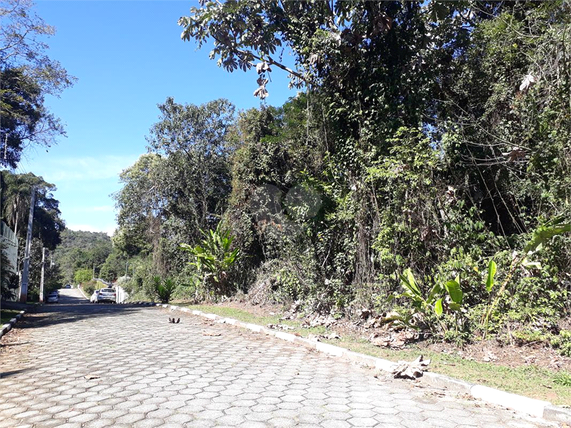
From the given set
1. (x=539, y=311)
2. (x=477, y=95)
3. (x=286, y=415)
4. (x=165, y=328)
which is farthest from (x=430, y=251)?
(x=165, y=328)

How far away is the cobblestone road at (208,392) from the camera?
391 centimetres

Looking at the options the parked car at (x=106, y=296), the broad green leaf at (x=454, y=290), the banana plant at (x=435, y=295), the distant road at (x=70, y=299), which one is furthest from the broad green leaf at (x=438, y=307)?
the distant road at (x=70, y=299)

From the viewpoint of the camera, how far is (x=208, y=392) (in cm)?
477

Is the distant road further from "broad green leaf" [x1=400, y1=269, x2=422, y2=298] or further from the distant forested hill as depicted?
"broad green leaf" [x1=400, y1=269, x2=422, y2=298]

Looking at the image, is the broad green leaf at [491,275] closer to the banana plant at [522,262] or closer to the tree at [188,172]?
the banana plant at [522,262]

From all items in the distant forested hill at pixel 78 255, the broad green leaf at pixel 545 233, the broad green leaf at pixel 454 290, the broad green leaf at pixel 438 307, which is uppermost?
the distant forested hill at pixel 78 255

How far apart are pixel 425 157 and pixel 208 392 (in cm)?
604

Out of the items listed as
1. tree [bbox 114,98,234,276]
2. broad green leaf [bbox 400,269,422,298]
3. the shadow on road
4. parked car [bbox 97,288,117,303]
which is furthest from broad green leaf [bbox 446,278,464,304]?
parked car [bbox 97,288,117,303]

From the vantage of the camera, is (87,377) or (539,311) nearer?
(87,377)

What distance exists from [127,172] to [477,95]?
29.9 m

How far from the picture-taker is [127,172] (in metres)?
34.2

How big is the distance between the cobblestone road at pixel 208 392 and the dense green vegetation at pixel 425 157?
250 centimetres

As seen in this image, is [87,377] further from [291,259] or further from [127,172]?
[127,172]

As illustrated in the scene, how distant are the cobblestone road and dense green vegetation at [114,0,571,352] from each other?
2502 mm
